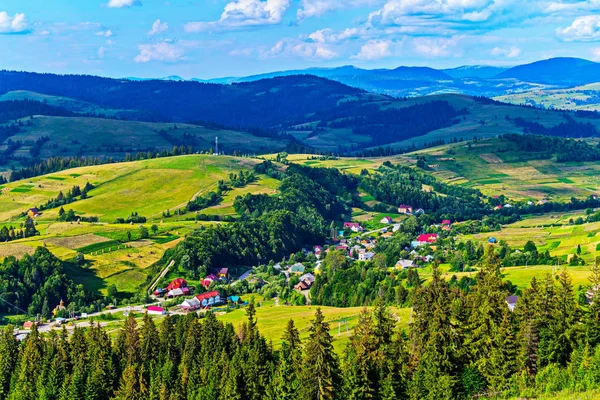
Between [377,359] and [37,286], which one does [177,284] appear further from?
[377,359]

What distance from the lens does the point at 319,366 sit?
202 feet

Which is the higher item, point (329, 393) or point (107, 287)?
point (329, 393)

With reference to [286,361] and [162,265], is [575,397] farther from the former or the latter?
[162,265]

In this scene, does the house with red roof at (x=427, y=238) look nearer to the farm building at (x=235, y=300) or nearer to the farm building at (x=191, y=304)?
the farm building at (x=235, y=300)

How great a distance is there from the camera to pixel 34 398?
251 feet

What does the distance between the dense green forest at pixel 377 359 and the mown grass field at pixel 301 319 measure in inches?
422

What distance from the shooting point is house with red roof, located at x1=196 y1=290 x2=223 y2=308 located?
13112cm

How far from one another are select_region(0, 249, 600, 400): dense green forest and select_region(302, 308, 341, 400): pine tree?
9cm

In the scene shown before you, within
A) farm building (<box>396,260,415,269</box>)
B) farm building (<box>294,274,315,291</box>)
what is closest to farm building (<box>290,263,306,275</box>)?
farm building (<box>294,274,315,291</box>)

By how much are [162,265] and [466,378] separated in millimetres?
97894

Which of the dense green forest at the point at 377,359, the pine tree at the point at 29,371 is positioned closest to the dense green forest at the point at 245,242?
the pine tree at the point at 29,371

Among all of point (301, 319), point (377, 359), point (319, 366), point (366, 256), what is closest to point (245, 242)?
point (366, 256)

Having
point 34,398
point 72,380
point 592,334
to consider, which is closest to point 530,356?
point 592,334

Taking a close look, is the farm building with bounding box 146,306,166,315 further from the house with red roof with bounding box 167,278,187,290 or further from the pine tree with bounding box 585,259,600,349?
the pine tree with bounding box 585,259,600,349
